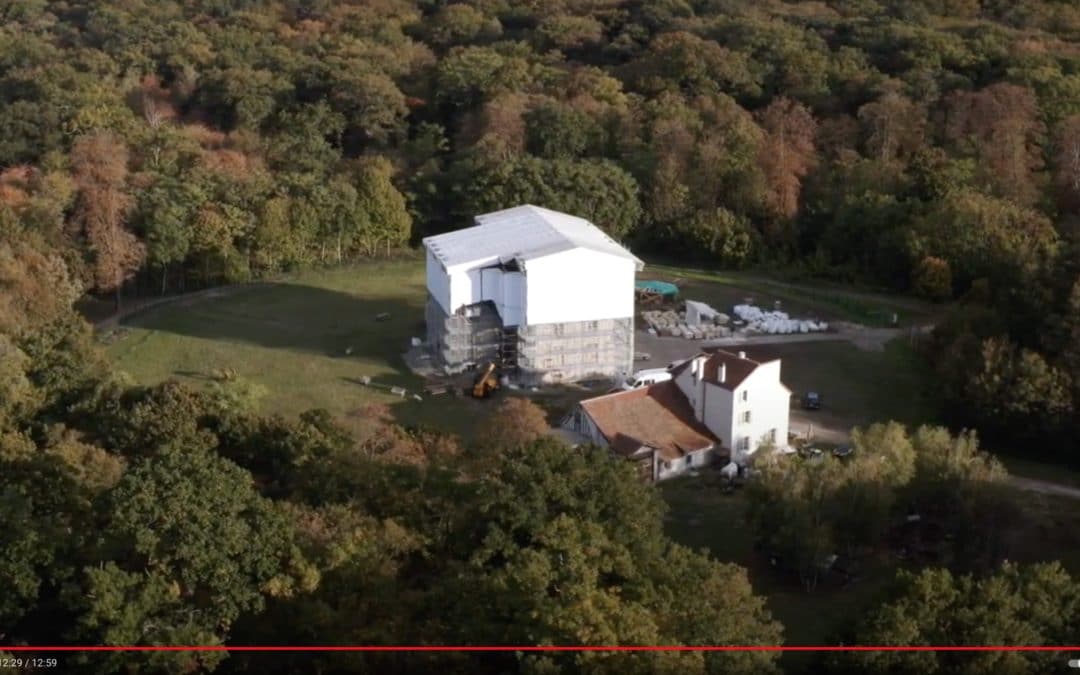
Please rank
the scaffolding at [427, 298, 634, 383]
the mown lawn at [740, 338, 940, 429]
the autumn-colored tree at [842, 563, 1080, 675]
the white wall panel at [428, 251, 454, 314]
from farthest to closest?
the white wall panel at [428, 251, 454, 314]
the scaffolding at [427, 298, 634, 383]
the mown lawn at [740, 338, 940, 429]
the autumn-colored tree at [842, 563, 1080, 675]

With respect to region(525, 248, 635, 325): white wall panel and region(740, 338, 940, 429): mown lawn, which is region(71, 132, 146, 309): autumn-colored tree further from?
region(740, 338, 940, 429): mown lawn

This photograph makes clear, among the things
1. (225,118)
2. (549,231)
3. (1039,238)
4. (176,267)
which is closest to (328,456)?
(549,231)

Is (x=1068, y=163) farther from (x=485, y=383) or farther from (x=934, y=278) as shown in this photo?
(x=485, y=383)

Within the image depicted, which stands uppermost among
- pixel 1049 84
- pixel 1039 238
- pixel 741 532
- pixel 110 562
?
pixel 1049 84

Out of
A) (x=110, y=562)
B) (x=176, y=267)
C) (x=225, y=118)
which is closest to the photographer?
(x=110, y=562)

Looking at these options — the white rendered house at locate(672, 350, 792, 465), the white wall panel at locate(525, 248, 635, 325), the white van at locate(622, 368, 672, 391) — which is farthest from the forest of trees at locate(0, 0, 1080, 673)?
the white van at locate(622, 368, 672, 391)

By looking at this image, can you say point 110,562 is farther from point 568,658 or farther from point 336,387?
point 336,387

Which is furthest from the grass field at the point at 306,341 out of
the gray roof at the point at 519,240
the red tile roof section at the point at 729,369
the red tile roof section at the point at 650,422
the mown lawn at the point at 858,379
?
the mown lawn at the point at 858,379
